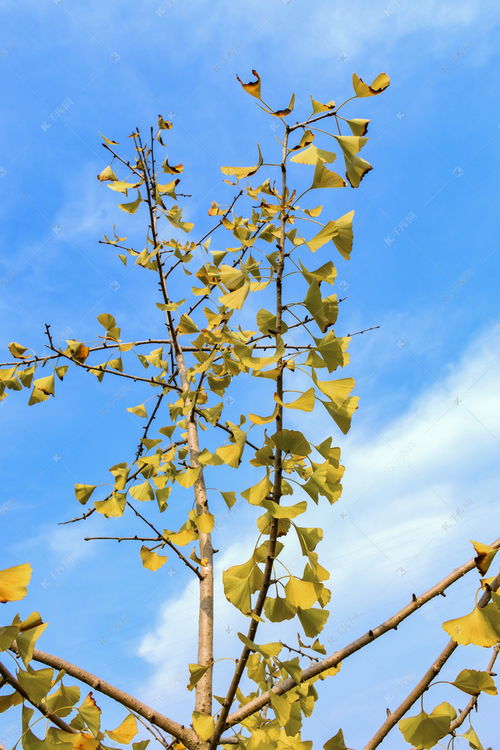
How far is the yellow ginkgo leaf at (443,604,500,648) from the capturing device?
120cm

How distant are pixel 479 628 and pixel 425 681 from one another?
0.25m

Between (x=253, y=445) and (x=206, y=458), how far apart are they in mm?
724

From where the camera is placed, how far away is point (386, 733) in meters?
1.48

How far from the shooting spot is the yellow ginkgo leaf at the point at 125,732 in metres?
1.52

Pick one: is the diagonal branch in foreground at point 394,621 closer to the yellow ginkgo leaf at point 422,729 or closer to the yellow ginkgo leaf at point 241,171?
the yellow ginkgo leaf at point 422,729

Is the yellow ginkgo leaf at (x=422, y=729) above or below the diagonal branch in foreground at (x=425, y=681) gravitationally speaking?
below

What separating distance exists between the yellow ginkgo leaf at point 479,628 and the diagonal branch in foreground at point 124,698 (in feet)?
2.91

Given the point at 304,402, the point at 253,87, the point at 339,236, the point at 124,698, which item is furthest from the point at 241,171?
the point at 124,698

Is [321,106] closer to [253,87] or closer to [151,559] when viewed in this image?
[253,87]

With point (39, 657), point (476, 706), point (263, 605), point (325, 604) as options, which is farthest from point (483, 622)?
point (39, 657)

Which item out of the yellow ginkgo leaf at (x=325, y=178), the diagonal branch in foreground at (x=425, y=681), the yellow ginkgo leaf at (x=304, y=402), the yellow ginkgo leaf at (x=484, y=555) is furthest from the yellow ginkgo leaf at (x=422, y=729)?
the yellow ginkgo leaf at (x=325, y=178)

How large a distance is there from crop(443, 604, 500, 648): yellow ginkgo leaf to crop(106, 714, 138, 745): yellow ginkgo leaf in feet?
2.79

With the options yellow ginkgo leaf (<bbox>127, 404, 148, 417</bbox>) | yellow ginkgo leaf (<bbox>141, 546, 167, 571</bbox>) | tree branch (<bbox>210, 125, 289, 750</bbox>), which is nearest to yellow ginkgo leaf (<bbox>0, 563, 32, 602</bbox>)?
tree branch (<bbox>210, 125, 289, 750</bbox>)

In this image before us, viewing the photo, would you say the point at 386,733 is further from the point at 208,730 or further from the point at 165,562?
the point at 165,562
